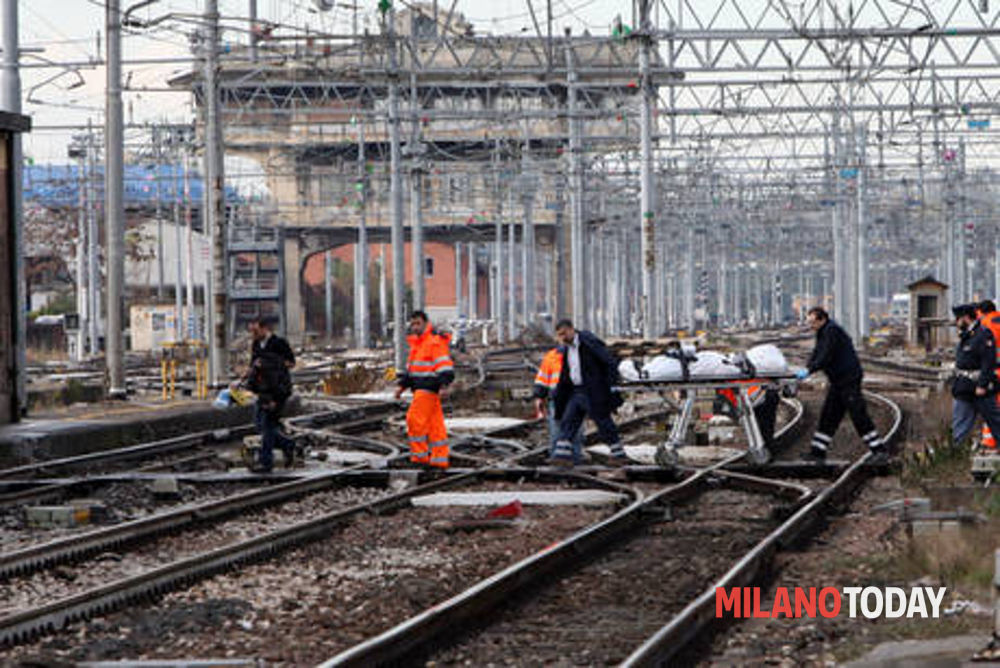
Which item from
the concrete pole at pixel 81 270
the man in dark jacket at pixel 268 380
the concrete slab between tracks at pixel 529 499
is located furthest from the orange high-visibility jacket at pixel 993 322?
the concrete pole at pixel 81 270

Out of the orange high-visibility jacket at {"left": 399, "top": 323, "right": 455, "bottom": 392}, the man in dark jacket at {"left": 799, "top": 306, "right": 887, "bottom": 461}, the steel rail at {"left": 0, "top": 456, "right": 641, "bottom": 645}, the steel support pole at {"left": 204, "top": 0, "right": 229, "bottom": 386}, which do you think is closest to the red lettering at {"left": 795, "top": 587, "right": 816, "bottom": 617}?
the steel rail at {"left": 0, "top": 456, "right": 641, "bottom": 645}

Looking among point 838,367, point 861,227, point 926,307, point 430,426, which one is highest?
point 861,227

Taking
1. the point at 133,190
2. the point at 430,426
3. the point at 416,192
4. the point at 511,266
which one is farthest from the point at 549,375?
the point at 133,190

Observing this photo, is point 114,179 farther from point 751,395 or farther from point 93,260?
point 93,260

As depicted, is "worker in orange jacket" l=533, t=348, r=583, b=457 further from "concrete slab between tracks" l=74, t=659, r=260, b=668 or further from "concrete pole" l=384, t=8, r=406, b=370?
"concrete pole" l=384, t=8, r=406, b=370

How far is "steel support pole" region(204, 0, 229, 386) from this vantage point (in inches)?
1090

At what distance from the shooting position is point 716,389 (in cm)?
1702

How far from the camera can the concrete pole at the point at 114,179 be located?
26062 millimetres

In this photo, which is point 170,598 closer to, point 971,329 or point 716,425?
point 971,329

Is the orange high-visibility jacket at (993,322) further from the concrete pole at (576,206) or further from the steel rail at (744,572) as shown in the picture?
the concrete pole at (576,206)

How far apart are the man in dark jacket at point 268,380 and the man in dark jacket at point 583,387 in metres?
2.81

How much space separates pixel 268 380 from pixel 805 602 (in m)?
8.81

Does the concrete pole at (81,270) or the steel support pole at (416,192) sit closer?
the steel support pole at (416,192)

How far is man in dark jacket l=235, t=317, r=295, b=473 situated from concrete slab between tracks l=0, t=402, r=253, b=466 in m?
3.67
